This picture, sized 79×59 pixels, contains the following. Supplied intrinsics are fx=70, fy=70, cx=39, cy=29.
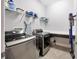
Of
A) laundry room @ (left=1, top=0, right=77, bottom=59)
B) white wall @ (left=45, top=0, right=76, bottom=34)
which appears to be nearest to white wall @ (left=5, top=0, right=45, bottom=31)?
laundry room @ (left=1, top=0, right=77, bottom=59)

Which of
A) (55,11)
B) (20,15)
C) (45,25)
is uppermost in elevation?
(55,11)

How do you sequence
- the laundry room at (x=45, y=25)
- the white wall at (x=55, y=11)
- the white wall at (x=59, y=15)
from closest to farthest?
1. the laundry room at (x=45, y=25)
2. the white wall at (x=55, y=11)
3. the white wall at (x=59, y=15)

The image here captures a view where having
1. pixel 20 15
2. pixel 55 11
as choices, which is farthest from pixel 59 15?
pixel 20 15

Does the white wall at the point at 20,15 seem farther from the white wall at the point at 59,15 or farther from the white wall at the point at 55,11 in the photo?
the white wall at the point at 59,15

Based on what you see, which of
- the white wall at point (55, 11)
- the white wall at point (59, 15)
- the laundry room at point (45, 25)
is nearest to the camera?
the laundry room at point (45, 25)

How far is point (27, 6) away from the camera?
2820mm

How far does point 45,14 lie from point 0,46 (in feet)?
12.1

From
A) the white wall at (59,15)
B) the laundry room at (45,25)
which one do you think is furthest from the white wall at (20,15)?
the white wall at (59,15)

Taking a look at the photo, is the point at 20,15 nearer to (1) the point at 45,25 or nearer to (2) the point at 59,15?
(1) the point at 45,25

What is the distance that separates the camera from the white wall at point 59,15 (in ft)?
11.1

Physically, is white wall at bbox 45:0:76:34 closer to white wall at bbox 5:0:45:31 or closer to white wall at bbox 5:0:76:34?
white wall at bbox 5:0:76:34

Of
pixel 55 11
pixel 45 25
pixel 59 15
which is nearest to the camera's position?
pixel 59 15

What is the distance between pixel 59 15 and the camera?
365 cm

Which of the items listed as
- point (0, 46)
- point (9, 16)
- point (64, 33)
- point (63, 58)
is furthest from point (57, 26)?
point (0, 46)
